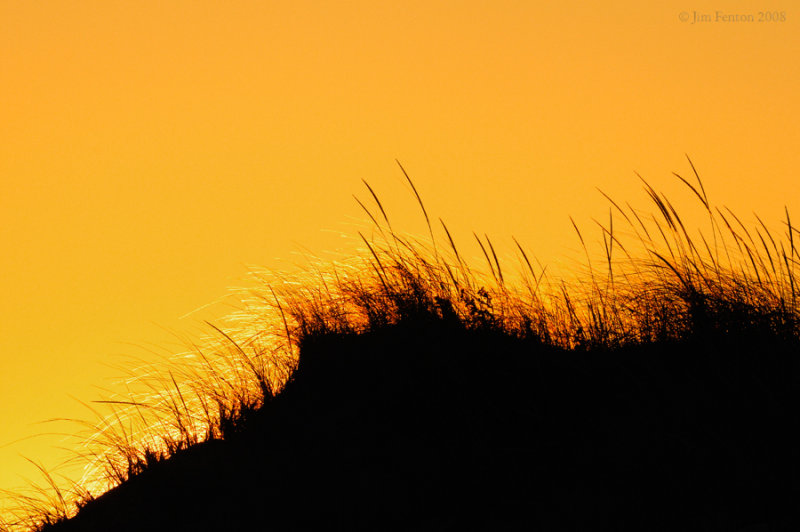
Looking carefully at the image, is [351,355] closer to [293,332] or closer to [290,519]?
[293,332]

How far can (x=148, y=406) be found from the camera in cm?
366

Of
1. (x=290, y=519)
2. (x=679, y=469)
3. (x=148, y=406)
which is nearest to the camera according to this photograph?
(x=679, y=469)

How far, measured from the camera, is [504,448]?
257 centimetres

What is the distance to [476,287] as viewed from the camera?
385cm

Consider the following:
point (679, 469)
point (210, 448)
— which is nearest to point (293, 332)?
point (210, 448)

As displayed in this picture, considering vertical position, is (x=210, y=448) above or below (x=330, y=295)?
below

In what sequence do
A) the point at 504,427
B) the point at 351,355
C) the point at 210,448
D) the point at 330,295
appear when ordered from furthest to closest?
the point at 330,295 < the point at 351,355 < the point at 210,448 < the point at 504,427

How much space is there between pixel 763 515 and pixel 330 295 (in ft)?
7.77

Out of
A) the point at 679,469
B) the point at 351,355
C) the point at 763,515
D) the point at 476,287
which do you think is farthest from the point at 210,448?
the point at 763,515

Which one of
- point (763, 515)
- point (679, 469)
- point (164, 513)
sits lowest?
point (763, 515)

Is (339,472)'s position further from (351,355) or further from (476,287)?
(476,287)

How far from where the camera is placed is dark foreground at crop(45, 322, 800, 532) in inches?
90.8

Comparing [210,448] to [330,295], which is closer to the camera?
[210,448]

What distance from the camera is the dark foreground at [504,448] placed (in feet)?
7.57
